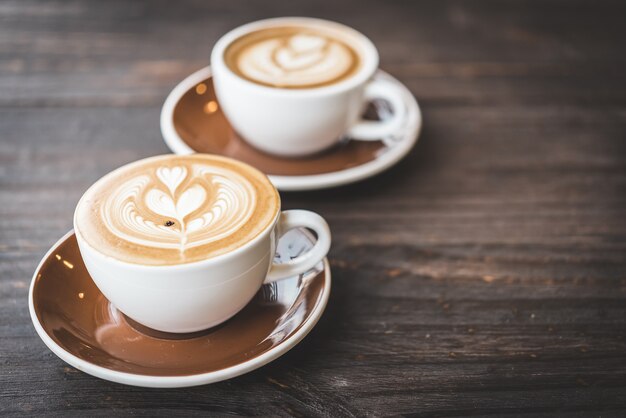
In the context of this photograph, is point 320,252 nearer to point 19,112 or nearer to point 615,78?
point 19,112

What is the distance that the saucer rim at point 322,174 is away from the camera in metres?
1.00

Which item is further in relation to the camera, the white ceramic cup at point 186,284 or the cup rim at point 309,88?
the cup rim at point 309,88

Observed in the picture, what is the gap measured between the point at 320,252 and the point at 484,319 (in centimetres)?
20

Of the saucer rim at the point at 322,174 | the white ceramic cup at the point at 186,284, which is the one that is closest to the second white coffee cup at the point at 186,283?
the white ceramic cup at the point at 186,284

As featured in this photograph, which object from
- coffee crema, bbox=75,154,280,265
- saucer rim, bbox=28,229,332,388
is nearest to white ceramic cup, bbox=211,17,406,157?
coffee crema, bbox=75,154,280,265

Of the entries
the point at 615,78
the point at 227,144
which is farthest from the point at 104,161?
the point at 615,78

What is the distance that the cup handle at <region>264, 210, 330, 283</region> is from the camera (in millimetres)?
755

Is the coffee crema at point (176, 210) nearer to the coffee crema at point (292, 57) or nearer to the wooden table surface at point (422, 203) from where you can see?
the wooden table surface at point (422, 203)

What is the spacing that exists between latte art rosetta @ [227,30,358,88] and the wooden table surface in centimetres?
17

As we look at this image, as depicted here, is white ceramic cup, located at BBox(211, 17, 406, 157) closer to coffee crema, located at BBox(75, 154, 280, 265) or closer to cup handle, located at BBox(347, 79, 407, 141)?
cup handle, located at BBox(347, 79, 407, 141)

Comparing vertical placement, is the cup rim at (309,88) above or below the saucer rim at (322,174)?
above

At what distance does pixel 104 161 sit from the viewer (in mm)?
1065

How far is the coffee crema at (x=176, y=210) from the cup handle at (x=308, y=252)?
0.03 metres

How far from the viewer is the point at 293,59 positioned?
1.12 meters
